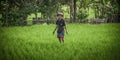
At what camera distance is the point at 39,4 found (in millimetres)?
27938

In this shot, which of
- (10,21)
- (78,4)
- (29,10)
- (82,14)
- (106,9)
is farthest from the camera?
(78,4)

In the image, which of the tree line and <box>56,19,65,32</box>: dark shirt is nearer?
<box>56,19,65,32</box>: dark shirt

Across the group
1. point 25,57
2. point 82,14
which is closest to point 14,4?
point 82,14

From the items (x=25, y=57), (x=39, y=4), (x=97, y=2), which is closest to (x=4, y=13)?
(x=39, y=4)

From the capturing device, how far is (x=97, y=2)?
32531mm

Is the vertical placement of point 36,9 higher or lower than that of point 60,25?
higher

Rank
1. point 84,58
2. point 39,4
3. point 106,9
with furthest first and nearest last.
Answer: point 106,9 → point 39,4 → point 84,58

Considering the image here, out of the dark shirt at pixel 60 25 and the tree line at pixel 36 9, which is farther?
the tree line at pixel 36 9

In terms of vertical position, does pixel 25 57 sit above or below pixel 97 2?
below

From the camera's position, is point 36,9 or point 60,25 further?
point 36,9

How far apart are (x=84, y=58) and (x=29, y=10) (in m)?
20.0

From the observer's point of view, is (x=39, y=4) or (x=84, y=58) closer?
(x=84, y=58)

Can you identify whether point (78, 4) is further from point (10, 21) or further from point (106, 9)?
point (10, 21)

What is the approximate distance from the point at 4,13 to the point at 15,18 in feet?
3.94
